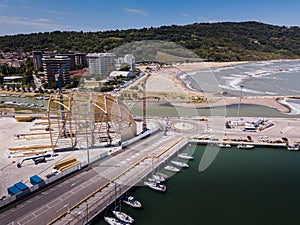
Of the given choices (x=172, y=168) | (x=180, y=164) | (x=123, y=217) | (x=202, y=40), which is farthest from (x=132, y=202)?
(x=202, y=40)

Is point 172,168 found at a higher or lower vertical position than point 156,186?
higher

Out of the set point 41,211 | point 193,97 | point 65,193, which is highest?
point 193,97

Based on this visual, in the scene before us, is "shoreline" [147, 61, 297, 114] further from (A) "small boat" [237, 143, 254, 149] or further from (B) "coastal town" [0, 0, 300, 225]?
(A) "small boat" [237, 143, 254, 149]

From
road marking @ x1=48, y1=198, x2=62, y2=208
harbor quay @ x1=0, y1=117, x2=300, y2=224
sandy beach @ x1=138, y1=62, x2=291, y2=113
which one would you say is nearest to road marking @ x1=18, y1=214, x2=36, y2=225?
harbor quay @ x1=0, y1=117, x2=300, y2=224

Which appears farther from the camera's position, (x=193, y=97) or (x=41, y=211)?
(x=193, y=97)

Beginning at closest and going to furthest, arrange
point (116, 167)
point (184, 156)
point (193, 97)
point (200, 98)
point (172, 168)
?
point (116, 167) < point (172, 168) < point (184, 156) < point (200, 98) < point (193, 97)

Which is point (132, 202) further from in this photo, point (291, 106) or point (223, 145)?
point (291, 106)

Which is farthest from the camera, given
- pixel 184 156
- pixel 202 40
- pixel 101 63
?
pixel 202 40

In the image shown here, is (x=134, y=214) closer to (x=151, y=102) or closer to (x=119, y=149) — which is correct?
(x=119, y=149)
